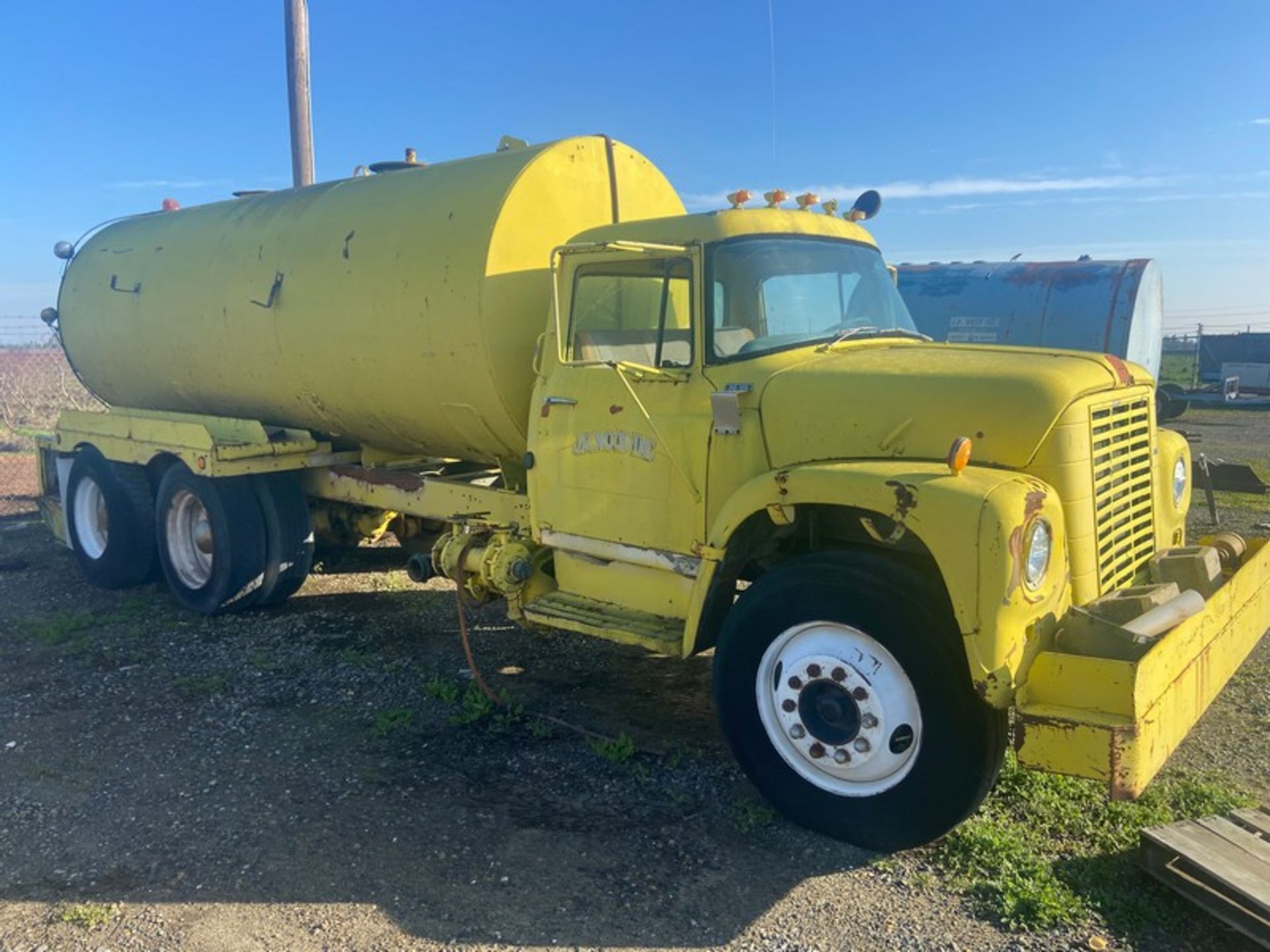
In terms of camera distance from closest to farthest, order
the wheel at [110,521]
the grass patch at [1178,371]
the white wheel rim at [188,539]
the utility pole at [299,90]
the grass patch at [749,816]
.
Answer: the grass patch at [749,816] → the white wheel rim at [188,539] → the wheel at [110,521] → the utility pole at [299,90] → the grass patch at [1178,371]

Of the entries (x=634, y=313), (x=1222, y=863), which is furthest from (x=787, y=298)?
(x=1222, y=863)

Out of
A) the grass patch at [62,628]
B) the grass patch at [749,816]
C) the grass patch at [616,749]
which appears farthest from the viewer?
the grass patch at [62,628]

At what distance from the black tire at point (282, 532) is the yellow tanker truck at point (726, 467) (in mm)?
23

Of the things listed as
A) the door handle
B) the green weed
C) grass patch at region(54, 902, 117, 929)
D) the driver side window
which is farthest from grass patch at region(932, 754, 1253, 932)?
grass patch at region(54, 902, 117, 929)

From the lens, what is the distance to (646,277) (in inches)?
201

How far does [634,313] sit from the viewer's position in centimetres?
524

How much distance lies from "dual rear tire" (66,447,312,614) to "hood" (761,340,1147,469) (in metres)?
4.62

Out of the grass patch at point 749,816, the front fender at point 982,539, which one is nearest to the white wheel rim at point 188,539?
the grass patch at point 749,816

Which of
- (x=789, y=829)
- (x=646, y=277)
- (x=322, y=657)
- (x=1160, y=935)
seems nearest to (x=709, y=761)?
(x=789, y=829)

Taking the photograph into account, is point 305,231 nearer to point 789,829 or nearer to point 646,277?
point 646,277

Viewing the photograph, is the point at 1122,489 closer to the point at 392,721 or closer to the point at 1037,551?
the point at 1037,551

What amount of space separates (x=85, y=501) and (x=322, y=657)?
12.4ft

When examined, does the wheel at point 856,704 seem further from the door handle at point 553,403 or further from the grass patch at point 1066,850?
the door handle at point 553,403

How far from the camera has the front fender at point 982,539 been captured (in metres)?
3.54
